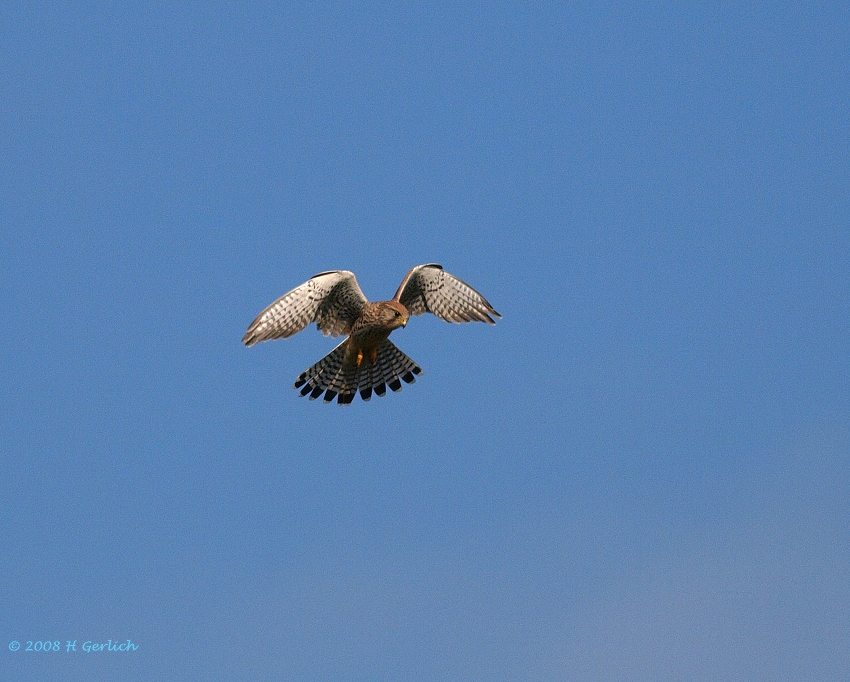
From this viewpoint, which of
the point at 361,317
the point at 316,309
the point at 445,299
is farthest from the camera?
the point at 445,299

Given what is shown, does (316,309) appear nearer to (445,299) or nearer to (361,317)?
(361,317)

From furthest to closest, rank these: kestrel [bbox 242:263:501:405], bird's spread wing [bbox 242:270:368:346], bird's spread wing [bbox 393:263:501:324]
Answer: bird's spread wing [bbox 393:263:501:324] → kestrel [bbox 242:263:501:405] → bird's spread wing [bbox 242:270:368:346]

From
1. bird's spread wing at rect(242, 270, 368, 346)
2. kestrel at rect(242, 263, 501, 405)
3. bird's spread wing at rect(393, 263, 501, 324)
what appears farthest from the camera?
bird's spread wing at rect(393, 263, 501, 324)

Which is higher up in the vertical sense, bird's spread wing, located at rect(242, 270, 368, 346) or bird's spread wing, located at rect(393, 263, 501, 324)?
bird's spread wing, located at rect(393, 263, 501, 324)

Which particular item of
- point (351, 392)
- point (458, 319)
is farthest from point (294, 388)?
point (458, 319)

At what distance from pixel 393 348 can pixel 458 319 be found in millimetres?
1175

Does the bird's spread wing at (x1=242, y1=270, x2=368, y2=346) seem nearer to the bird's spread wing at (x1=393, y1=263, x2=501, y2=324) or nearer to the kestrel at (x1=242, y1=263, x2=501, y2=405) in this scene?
the kestrel at (x1=242, y1=263, x2=501, y2=405)

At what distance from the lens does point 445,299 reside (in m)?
22.3

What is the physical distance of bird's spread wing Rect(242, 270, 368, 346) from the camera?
65.7ft

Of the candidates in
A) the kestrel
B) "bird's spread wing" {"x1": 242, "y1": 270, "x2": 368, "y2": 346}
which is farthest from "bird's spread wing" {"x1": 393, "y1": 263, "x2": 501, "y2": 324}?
"bird's spread wing" {"x1": 242, "y1": 270, "x2": 368, "y2": 346}

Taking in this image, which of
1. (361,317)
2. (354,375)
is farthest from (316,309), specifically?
(354,375)

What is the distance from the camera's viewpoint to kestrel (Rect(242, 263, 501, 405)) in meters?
20.6

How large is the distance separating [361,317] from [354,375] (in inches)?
61.0

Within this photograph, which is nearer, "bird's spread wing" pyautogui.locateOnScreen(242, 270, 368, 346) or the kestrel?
"bird's spread wing" pyautogui.locateOnScreen(242, 270, 368, 346)
